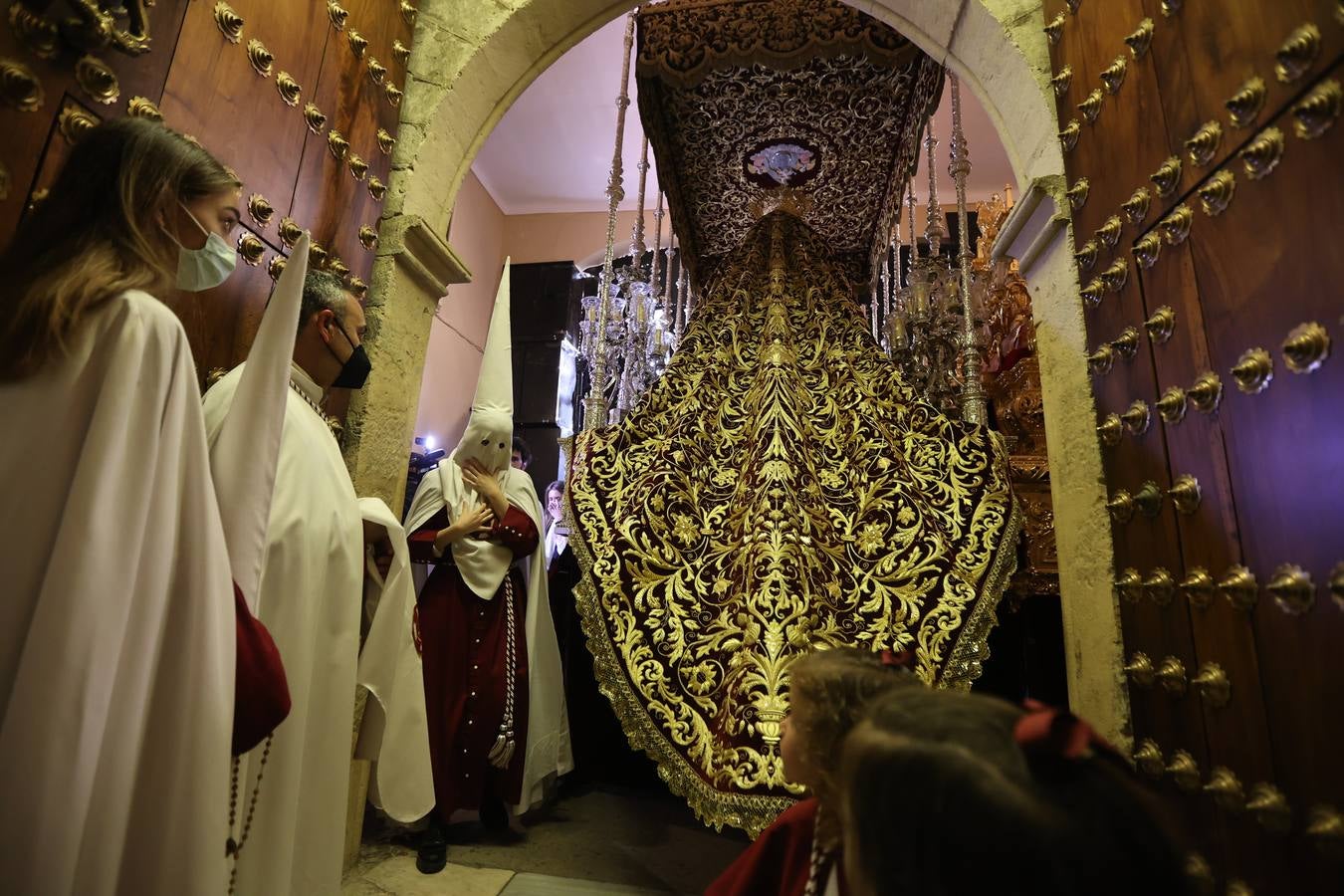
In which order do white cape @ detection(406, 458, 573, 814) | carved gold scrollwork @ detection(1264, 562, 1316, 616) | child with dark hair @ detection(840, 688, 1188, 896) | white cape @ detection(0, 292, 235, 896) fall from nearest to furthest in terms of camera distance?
child with dark hair @ detection(840, 688, 1188, 896), white cape @ detection(0, 292, 235, 896), carved gold scrollwork @ detection(1264, 562, 1316, 616), white cape @ detection(406, 458, 573, 814)

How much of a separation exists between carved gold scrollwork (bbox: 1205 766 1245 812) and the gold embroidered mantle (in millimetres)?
725

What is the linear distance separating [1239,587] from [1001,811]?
99 centimetres

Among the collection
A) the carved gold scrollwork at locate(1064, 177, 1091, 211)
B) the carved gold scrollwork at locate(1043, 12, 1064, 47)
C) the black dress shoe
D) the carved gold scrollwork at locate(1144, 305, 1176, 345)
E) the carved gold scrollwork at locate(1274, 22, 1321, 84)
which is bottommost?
the black dress shoe

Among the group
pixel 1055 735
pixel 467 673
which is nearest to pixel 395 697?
pixel 467 673

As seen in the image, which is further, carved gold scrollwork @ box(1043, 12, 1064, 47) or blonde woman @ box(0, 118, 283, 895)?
carved gold scrollwork @ box(1043, 12, 1064, 47)

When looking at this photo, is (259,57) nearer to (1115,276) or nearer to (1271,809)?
(1115,276)

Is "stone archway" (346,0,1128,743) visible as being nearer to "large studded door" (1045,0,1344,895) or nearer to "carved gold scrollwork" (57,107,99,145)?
"large studded door" (1045,0,1344,895)

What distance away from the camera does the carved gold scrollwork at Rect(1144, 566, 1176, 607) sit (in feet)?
4.64

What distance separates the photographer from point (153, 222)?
3.38 feet

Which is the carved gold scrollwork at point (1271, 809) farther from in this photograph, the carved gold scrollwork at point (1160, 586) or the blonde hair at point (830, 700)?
the blonde hair at point (830, 700)

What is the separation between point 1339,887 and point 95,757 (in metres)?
1.74

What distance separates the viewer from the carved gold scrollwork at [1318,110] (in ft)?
3.23

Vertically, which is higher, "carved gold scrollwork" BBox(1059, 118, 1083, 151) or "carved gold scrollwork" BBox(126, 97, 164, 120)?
"carved gold scrollwork" BBox(1059, 118, 1083, 151)

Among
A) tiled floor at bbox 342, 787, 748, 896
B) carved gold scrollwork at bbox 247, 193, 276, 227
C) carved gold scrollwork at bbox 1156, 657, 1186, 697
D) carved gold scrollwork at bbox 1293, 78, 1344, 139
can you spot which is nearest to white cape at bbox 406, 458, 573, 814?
tiled floor at bbox 342, 787, 748, 896
